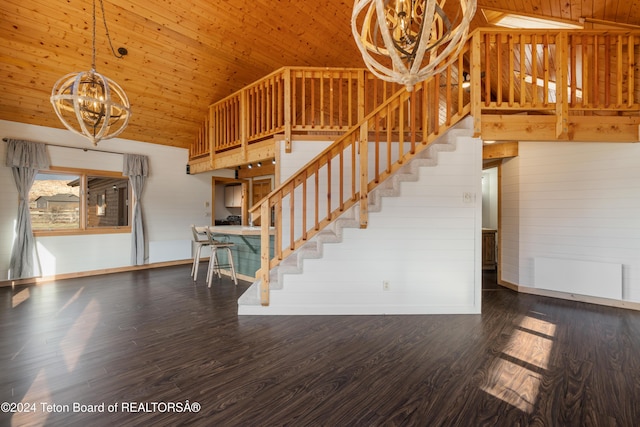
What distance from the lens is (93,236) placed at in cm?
576

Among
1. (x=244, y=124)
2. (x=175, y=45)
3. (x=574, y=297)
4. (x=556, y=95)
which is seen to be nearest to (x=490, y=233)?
(x=574, y=297)

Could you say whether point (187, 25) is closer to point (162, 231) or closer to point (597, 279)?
point (162, 231)

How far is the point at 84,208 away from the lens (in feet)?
18.6

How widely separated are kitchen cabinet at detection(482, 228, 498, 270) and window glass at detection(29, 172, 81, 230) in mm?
8239

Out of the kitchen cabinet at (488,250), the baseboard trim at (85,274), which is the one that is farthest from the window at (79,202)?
the kitchen cabinet at (488,250)

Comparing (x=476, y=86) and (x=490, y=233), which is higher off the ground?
(x=476, y=86)

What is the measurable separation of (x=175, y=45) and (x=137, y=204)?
327cm

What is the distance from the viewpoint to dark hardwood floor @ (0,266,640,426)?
1796 millimetres

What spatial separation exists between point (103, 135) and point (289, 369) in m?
2.55

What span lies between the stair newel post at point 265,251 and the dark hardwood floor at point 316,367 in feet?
1.00

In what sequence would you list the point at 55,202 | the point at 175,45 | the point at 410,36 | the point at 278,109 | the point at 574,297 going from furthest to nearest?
the point at 55,202
the point at 175,45
the point at 278,109
the point at 574,297
the point at 410,36

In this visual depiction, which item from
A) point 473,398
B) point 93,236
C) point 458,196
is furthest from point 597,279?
point 93,236

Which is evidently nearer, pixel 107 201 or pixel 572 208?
pixel 572 208

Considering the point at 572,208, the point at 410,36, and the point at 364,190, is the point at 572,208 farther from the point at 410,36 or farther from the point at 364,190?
the point at 410,36
